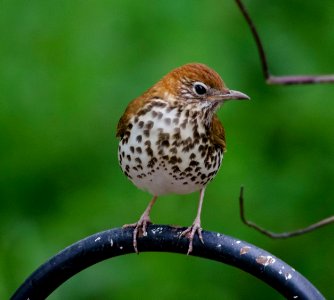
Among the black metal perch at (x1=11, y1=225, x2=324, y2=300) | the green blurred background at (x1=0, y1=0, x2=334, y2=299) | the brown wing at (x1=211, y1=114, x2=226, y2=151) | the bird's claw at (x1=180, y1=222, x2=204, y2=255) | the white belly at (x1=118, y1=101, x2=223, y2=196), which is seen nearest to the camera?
the black metal perch at (x1=11, y1=225, x2=324, y2=300)

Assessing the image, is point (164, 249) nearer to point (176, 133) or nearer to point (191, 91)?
point (176, 133)

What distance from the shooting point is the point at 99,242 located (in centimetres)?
395

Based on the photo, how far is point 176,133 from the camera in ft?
14.9

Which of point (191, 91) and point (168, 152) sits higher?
point (191, 91)

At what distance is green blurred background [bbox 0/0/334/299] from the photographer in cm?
530

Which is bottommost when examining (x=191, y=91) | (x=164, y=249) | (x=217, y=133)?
(x=164, y=249)

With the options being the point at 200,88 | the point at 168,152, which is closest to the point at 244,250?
the point at 168,152

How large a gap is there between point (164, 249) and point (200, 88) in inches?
30.9

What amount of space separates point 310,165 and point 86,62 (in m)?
1.06

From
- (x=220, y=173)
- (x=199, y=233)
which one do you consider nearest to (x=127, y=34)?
(x=220, y=173)

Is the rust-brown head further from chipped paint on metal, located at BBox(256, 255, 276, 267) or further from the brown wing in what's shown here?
chipped paint on metal, located at BBox(256, 255, 276, 267)

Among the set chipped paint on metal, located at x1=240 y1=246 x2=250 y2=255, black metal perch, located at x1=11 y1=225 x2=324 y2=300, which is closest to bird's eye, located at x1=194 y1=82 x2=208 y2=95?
black metal perch, located at x1=11 y1=225 x2=324 y2=300

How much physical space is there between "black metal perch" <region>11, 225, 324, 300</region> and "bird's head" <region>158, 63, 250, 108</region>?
63cm

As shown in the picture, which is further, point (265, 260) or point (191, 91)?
point (191, 91)
